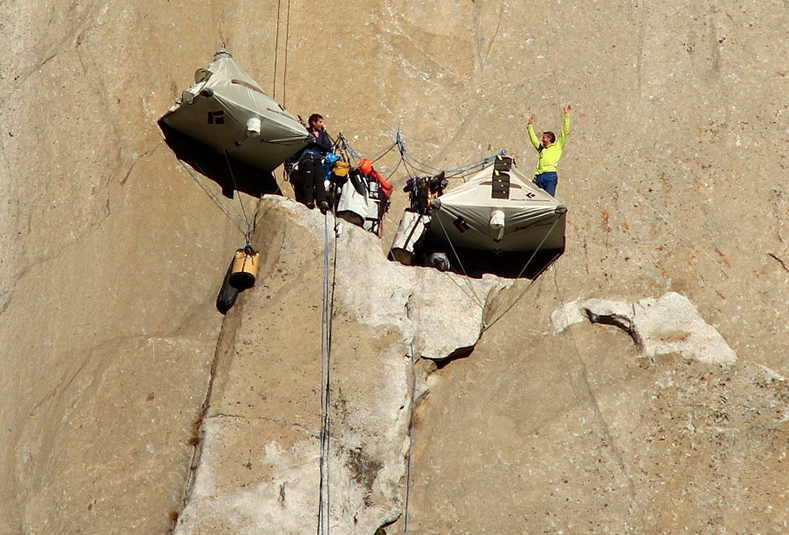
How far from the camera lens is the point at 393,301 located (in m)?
14.3

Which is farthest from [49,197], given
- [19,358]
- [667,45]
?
[667,45]

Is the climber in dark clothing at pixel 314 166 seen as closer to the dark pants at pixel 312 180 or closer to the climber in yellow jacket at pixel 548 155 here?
the dark pants at pixel 312 180

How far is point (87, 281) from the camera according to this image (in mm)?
13977

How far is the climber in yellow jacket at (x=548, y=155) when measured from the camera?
1533 cm

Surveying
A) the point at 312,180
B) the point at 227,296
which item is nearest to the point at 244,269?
the point at 227,296

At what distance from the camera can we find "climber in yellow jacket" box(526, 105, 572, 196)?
15328mm

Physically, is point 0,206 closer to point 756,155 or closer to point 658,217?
point 658,217

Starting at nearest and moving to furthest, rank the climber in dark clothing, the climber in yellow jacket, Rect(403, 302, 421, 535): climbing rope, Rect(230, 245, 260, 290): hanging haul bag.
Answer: Rect(403, 302, 421, 535): climbing rope < Rect(230, 245, 260, 290): hanging haul bag < the climber in dark clothing < the climber in yellow jacket

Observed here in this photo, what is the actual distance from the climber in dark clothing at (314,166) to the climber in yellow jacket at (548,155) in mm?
2873

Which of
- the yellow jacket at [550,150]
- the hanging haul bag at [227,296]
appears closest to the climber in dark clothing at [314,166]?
the hanging haul bag at [227,296]

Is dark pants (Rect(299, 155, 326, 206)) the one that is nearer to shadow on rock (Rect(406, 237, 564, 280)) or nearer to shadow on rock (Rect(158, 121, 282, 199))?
shadow on rock (Rect(158, 121, 282, 199))

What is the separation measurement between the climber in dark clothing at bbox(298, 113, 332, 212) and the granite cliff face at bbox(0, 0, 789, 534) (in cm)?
63

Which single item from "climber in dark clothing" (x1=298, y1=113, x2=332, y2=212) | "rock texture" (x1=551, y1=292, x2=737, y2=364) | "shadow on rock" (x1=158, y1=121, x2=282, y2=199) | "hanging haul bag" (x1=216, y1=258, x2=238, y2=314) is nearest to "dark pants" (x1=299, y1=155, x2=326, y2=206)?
"climber in dark clothing" (x1=298, y1=113, x2=332, y2=212)

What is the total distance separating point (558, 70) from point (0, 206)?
26.7 feet
